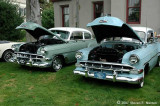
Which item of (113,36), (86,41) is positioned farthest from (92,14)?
(113,36)

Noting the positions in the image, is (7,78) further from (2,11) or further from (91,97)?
(2,11)

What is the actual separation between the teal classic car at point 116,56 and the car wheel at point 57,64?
1507 mm

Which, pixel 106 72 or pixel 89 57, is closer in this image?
pixel 106 72

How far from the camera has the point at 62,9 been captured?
15352 millimetres

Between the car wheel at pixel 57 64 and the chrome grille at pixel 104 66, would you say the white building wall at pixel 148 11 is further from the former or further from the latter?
the chrome grille at pixel 104 66

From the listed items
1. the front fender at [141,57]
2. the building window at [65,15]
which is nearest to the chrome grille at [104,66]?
the front fender at [141,57]

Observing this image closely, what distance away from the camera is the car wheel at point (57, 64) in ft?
21.4

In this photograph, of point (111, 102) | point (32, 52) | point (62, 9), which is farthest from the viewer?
point (62, 9)

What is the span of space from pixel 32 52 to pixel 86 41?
273 centimetres

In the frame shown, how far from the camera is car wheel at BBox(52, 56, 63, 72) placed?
21.4 feet

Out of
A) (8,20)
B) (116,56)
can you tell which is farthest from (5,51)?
(8,20)

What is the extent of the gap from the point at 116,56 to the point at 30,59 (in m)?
3.06

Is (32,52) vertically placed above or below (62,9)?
below

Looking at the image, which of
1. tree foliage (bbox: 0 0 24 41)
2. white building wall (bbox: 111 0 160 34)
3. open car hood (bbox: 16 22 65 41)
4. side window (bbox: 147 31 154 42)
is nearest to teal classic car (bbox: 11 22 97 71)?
open car hood (bbox: 16 22 65 41)
